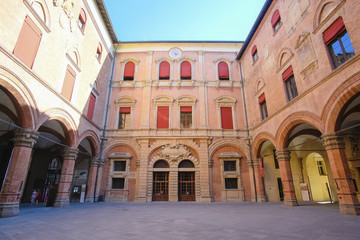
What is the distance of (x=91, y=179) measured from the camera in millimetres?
13734

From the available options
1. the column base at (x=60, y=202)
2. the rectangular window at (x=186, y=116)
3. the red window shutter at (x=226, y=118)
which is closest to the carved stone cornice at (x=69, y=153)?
the column base at (x=60, y=202)

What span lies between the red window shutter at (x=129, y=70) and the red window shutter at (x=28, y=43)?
8.62 meters

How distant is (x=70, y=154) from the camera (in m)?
11.2

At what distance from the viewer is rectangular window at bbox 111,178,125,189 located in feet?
47.2

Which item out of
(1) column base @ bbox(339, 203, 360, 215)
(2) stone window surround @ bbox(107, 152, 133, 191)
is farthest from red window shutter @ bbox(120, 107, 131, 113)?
(1) column base @ bbox(339, 203, 360, 215)

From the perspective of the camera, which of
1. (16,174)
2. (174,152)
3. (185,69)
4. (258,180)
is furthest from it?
(185,69)

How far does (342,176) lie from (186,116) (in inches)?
417

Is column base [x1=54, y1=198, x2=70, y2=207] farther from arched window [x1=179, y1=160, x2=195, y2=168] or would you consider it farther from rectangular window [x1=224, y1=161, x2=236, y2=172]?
rectangular window [x1=224, y1=161, x2=236, y2=172]

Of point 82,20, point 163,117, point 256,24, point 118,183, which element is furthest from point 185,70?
point 118,183

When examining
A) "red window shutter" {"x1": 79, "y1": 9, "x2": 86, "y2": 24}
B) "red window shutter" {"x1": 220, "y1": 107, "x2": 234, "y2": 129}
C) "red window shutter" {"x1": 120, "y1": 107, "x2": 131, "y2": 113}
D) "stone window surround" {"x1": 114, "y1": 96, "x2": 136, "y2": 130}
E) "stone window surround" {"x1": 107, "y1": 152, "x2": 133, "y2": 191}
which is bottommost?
"stone window surround" {"x1": 107, "y1": 152, "x2": 133, "y2": 191}

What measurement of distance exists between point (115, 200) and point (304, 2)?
16569 mm

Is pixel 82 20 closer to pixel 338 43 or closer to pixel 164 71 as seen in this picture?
pixel 164 71

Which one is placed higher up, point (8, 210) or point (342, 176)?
point (342, 176)

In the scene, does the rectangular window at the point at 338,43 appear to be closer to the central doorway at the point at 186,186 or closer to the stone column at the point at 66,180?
the central doorway at the point at 186,186
